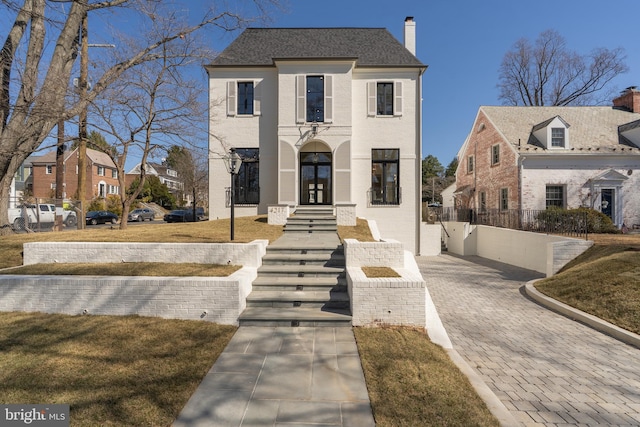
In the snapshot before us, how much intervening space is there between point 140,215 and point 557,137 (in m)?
35.9

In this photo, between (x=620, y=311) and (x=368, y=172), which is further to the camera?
(x=368, y=172)

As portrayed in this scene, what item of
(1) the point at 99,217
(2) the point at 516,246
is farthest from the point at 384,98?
(1) the point at 99,217

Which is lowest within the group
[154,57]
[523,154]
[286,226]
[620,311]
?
[620,311]

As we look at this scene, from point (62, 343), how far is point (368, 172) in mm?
12136

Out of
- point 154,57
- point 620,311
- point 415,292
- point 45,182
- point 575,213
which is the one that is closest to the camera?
point 415,292

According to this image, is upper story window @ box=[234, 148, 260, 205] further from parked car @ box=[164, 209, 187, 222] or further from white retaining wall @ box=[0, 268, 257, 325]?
parked car @ box=[164, 209, 187, 222]

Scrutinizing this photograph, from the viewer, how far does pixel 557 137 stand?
53.3 ft

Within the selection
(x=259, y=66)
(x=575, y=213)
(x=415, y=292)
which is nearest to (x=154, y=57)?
(x=259, y=66)

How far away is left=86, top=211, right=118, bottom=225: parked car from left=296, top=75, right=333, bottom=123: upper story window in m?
22.8

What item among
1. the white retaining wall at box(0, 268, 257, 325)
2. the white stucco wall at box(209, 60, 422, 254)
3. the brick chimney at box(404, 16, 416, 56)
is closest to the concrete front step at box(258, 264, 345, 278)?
the white retaining wall at box(0, 268, 257, 325)

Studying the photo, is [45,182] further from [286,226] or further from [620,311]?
[620,311]

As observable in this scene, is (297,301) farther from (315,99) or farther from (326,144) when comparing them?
(315,99)

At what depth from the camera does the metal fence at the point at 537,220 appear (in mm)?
12016

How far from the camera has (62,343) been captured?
393 cm
